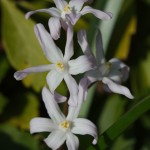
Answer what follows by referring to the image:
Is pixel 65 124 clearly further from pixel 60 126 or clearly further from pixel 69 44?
pixel 69 44

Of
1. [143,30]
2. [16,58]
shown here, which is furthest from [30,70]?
[143,30]

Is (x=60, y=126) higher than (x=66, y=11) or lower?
lower

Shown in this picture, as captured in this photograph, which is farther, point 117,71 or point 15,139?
point 15,139

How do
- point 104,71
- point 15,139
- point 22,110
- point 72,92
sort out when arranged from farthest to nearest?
1. point 22,110
2. point 15,139
3. point 104,71
4. point 72,92

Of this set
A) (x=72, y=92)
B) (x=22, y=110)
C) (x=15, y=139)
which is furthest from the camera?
(x=22, y=110)

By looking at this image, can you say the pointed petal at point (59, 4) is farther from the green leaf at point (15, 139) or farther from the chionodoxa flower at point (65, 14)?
the green leaf at point (15, 139)


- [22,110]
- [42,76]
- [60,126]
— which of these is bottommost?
[22,110]

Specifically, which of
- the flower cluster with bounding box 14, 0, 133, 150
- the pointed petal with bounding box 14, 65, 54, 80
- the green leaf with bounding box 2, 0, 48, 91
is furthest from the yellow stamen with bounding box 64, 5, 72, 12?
the green leaf with bounding box 2, 0, 48, 91

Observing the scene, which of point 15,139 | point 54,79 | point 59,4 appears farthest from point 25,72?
point 15,139
